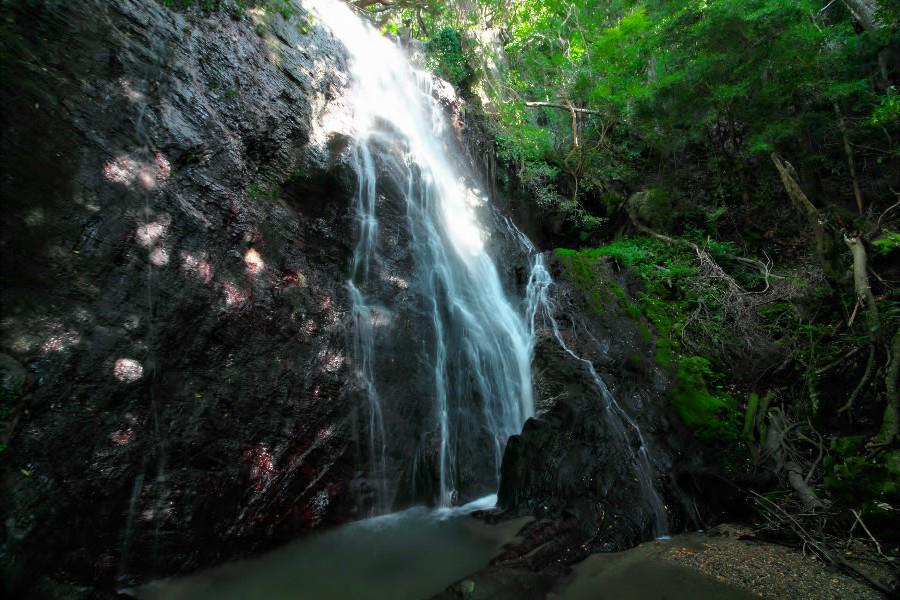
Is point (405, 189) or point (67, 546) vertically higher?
point (405, 189)

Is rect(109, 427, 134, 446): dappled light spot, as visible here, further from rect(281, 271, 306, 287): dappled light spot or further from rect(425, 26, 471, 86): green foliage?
rect(425, 26, 471, 86): green foliage

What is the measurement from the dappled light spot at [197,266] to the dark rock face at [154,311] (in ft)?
0.07

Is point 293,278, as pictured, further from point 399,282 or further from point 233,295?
point 399,282

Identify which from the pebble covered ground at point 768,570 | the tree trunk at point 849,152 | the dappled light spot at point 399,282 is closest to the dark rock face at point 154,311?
the dappled light spot at point 399,282

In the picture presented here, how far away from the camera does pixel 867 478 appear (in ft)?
14.3

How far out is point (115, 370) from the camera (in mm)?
4035

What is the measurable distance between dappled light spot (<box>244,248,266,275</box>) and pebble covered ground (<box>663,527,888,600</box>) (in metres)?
5.49

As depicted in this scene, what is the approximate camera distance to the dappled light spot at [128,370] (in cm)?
405

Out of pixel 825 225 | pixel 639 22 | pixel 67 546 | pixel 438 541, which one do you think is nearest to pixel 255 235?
pixel 67 546

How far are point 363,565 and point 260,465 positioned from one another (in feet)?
5.04

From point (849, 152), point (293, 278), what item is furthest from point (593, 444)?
point (849, 152)

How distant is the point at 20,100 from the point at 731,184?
1442 centimetres

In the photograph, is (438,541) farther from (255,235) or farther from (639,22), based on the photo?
(639,22)

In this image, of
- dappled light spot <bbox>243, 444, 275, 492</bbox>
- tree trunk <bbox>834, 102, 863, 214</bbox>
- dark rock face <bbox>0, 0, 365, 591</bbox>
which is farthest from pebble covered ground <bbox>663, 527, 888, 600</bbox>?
tree trunk <bbox>834, 102, 863, 214</bbox>
